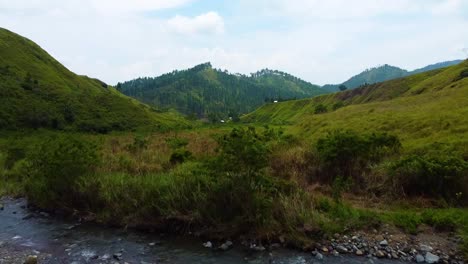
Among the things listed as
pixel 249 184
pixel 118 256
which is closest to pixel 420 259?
pixel 249 184

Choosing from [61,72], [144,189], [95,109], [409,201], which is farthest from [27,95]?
[409,201]

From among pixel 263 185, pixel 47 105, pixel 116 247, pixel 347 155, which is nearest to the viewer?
pixel 116 247

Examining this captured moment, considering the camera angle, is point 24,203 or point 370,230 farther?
point 24,203

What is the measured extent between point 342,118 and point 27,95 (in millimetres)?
60811

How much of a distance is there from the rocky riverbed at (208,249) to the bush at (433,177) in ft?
11.9

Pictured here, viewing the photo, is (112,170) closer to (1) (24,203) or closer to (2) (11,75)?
(1) (24,203)

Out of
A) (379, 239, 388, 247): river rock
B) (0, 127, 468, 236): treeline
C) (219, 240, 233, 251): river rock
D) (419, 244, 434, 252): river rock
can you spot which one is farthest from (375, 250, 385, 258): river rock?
(219, 240, 233, 251): river rock

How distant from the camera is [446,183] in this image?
53.4ft

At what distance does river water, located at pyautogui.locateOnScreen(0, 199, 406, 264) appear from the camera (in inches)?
504

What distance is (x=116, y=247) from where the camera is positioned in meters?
14.1

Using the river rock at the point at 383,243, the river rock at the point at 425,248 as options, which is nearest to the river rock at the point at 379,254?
the river rock at the point at 383,243

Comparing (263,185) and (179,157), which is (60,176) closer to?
(179,157)

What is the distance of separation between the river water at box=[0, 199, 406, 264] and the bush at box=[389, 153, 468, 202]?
19.1 ft

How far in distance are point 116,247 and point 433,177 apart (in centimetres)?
1337
